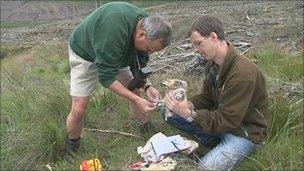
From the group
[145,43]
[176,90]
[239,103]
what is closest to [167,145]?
[176,90]

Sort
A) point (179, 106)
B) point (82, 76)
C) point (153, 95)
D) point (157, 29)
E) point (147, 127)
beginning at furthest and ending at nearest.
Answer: point (147, 127) < point (82, 76) < point (153, 95) < point (157, 29) < point (179, 106)

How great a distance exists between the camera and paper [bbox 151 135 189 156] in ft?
12.8

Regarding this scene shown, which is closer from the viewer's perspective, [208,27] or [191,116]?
[208,27]

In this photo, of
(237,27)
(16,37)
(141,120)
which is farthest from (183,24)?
(16,37)

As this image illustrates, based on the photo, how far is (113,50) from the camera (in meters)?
4.16

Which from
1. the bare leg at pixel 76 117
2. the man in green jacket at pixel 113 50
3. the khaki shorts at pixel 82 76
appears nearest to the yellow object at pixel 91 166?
the man in green jacket at pixel 113 50

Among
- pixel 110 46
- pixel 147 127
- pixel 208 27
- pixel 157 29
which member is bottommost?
pixel 147 127

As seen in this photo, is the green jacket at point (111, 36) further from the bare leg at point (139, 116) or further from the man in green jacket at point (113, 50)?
the bare leg at point (139, 116)

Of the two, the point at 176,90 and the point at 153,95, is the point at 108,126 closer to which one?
the point at 153,95

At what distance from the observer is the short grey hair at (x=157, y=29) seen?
3969 millimetres

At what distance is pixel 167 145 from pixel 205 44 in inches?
34.4

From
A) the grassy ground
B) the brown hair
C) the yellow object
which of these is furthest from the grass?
the brown hair

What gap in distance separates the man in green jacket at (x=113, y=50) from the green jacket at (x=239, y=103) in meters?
0.57

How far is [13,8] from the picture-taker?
158 feet
